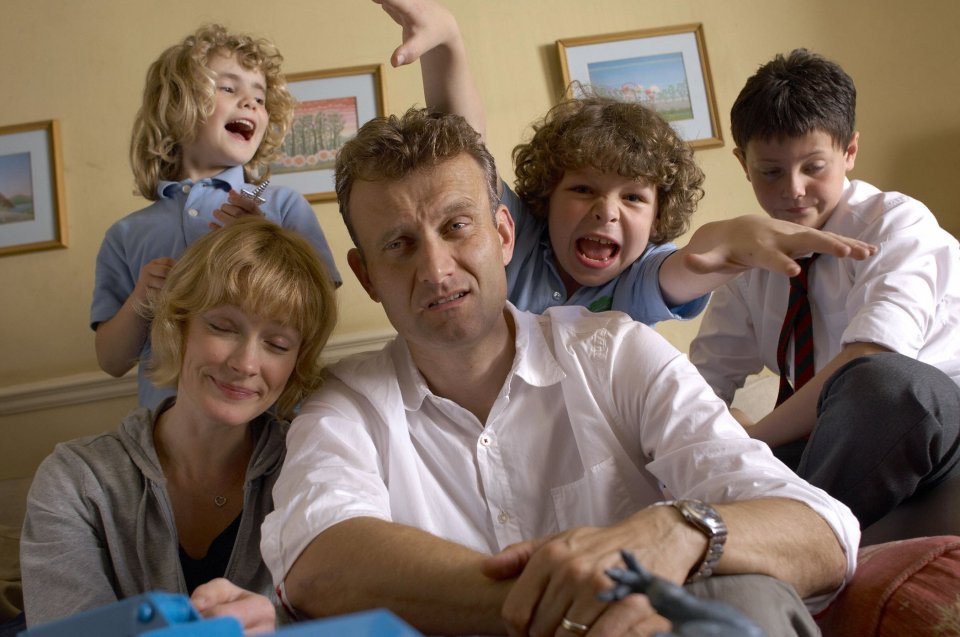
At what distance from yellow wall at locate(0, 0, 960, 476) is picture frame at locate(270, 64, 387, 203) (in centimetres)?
4

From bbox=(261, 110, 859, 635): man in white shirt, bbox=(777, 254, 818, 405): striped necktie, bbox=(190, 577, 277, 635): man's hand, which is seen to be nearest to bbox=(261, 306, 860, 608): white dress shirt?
bbox=(261, 110, 859, 635): man in white shirt

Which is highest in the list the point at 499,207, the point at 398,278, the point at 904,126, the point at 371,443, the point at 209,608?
the point at 904,126

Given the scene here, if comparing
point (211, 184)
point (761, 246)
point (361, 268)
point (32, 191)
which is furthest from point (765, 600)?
point (32, 191)

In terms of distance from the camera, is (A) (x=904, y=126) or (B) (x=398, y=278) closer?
(B) (x=398, y=278)

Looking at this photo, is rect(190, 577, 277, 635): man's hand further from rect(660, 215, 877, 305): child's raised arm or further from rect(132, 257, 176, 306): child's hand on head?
rect(660, 215, 877, 305): child's raised arm

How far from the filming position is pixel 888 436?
132 cm

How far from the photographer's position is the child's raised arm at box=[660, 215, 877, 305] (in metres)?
1.33

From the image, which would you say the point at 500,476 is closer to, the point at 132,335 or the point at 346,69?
the point at 132,335

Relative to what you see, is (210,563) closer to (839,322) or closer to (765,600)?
(765,600)

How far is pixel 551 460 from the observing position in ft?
4.46

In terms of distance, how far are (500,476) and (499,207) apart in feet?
1.44

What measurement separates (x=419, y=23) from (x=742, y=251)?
0.67m

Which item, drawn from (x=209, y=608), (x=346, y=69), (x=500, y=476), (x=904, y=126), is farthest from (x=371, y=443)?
(x=904, y=126)

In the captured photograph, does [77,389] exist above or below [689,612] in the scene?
above
